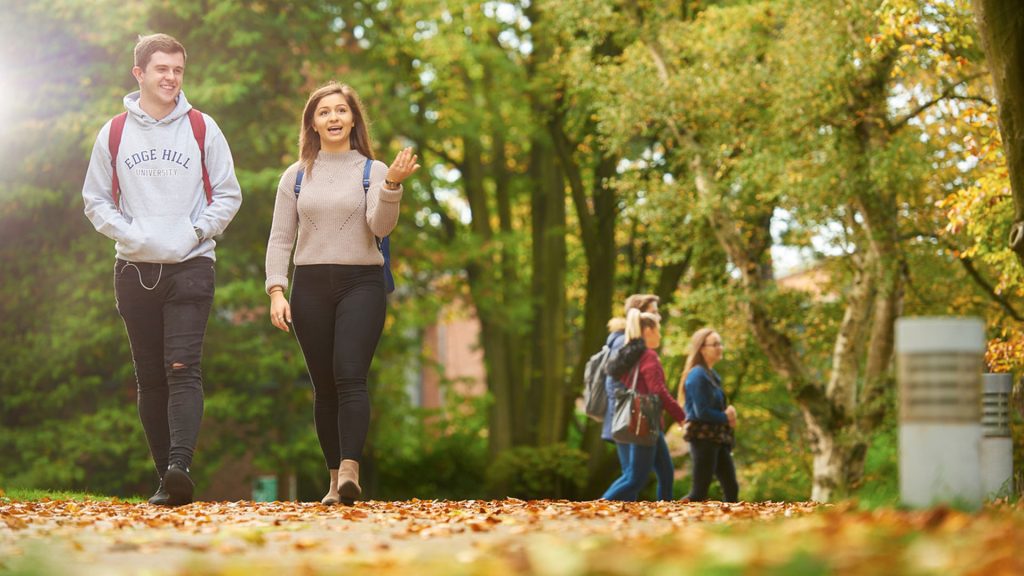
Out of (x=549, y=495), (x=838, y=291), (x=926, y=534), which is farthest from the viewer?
(x=549, y=495)

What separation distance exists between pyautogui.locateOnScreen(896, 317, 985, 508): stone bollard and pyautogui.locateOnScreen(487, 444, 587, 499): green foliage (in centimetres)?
1887

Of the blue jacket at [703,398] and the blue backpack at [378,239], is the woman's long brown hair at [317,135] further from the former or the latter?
the blue jacket at [703,398]

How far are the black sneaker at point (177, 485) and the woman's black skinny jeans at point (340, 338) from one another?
813 mm

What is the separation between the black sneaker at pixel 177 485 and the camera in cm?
772

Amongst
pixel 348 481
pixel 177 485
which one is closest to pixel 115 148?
pixel 177 485

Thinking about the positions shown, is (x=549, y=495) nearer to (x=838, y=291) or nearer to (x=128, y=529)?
(x=838, y=291)

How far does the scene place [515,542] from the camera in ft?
16.6

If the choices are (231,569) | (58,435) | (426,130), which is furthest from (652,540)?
(426,130)

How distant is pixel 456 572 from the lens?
3.93 metres

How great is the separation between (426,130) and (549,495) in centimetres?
720

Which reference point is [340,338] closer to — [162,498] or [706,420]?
[162,498]

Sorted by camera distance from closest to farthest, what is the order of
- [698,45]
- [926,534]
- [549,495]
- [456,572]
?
[456,572]
[926,534]
[698,45]
[549,495]

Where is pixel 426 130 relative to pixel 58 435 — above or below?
above

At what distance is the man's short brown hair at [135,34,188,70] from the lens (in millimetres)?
8305
